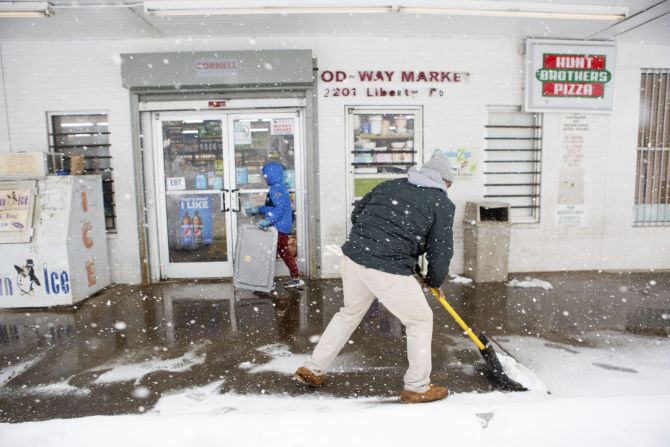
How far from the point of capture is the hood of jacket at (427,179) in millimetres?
2998

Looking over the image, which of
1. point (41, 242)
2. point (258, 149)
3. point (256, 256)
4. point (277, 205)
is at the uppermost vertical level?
point (258, 149)

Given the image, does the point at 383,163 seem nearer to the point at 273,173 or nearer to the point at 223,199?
the point at 273,173

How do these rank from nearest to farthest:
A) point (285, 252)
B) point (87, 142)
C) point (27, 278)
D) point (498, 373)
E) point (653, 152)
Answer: point (498, 373) → point (27, 278) → point (285, 252) → point (87, 142) → point (653, 152)

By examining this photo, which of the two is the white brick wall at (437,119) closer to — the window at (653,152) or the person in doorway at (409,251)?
the window at (653,152)

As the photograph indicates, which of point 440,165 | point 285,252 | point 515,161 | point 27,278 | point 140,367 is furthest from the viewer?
point 515,161

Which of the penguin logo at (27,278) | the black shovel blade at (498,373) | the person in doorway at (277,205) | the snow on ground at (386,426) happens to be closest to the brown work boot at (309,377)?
the snow on ground at (386,426)

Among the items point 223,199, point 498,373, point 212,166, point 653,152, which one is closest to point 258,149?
point 212,166

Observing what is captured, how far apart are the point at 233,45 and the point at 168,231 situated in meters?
3.09

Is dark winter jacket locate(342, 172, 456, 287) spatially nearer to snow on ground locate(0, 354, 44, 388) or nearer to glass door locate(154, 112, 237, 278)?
snow on ground locate(0, 354, 44, 388)

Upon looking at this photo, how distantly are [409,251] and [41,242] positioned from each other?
4881 mm

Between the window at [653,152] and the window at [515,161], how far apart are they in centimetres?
187

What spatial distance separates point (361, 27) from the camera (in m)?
6.04

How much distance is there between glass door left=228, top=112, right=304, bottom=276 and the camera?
6582 mm

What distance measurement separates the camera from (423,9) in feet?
17.2
